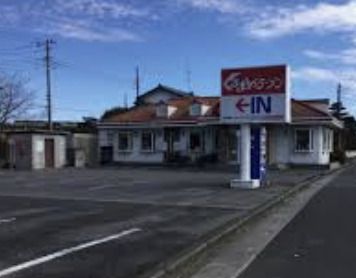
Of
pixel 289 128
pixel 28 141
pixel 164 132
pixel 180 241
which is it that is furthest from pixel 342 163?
pixel 180 241

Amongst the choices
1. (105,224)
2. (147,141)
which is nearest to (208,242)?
(105,224)

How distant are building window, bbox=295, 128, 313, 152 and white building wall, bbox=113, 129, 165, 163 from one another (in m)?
9.98

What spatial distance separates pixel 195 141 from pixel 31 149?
38.8ft

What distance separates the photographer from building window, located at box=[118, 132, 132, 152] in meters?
57.0

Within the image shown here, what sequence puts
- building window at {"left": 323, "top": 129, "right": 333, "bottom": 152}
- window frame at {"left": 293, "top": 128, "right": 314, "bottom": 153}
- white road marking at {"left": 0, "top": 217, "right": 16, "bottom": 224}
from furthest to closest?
1. building window at {"left": 323, "top": 129, "right": 333, "bottom": 152}
2. window frame at {"left": 293, "top": 128, "right": 314, "bottom": 153}
3. white road marking at {"left": 0, "top": 217, "right": 16, "bottom": 224}

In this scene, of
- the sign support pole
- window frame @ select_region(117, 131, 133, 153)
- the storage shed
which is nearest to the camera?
the sign support pole

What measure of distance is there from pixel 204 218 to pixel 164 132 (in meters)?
37.7

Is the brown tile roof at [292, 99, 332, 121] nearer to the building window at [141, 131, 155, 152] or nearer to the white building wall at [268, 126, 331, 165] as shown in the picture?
the white building wall at [268, 126, 331, 165]

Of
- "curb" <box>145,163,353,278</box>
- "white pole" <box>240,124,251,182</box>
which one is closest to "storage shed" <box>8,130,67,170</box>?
"white pole" <box>240,124,251,182</box>

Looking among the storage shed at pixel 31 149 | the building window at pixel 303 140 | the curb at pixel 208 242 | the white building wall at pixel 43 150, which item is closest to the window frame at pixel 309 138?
the building window at pixel 303 140

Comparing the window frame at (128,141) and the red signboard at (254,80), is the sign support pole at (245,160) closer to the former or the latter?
the red signboard at (254,80)

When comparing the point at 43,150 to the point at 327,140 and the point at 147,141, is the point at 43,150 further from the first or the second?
the point at 327,140

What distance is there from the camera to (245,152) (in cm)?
2909

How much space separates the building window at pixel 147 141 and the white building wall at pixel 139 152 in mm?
228
